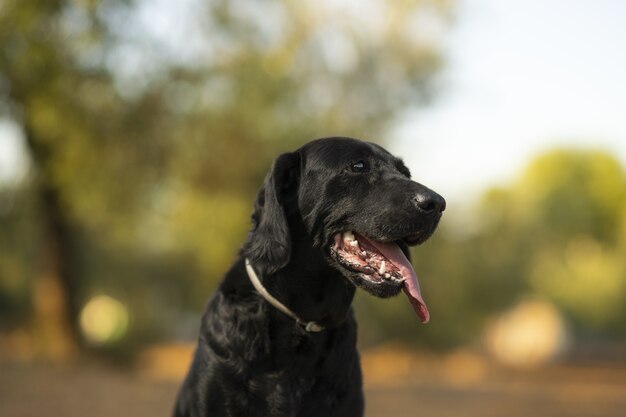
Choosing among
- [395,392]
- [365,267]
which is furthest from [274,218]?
[395,392]

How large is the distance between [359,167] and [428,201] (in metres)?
0.45

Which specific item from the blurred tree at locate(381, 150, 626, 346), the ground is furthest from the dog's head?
the blurred tree at locate(381, 150, 626, 346)

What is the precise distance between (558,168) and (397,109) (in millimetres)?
32176

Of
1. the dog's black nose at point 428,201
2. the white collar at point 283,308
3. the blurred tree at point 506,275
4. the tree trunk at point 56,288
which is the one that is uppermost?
the blurred tree at point 506,275

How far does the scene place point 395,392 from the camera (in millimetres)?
14992

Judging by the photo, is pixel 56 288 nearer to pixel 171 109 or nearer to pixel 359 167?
pixel 171 109

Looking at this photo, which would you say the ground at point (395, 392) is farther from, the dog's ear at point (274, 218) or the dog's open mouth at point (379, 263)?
the dog's open mouth at point (379, 263)

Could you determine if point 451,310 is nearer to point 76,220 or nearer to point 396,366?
point 396,366

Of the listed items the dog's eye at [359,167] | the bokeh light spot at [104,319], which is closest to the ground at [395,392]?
the bokeh light spot at [104,319]

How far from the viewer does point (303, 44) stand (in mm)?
19688

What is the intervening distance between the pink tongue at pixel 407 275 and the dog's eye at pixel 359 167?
1.15ft

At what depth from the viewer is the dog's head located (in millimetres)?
3770

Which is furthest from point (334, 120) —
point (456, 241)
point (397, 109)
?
point (456, 241)

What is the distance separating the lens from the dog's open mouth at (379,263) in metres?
3.77
